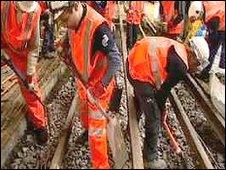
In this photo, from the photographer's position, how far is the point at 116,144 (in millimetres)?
5402

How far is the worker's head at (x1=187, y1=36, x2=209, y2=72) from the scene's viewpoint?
5.17 meters

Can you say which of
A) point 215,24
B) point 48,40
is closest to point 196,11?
point 215,24

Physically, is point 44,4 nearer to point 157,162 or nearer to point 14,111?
point 14,111

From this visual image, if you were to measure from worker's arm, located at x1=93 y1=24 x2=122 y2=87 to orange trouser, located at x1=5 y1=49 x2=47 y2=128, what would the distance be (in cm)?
93

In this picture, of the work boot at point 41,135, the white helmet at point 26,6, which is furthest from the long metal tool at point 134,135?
the white helmet at point 26,6

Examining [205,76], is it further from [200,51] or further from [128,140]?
[200,51]

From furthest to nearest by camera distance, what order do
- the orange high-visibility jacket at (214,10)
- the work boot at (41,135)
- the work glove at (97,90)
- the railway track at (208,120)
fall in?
the orange high-visibility jacket at (214,10)
the work boot at (41,135)
the railway track at (208,120)
the work glove at (97,90)

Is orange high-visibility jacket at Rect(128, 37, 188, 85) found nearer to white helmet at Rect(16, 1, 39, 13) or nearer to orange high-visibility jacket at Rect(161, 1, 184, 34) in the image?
white helmet at Rect(16, 1, 39, 13)

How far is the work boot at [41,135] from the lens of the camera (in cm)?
591

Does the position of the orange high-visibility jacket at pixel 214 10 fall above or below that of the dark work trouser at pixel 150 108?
above

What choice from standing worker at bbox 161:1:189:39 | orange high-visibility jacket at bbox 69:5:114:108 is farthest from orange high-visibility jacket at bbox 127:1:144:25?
orange high-visibility jacket at bbox 69:5:114:108

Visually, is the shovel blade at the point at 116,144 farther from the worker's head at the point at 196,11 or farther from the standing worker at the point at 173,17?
the standing worker at the point at 173,17

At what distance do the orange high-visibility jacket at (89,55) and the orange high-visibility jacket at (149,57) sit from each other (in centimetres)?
37

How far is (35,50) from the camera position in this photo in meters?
5.52
